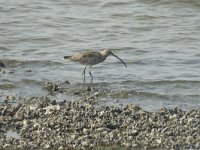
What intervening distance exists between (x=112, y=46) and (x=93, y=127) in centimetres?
822

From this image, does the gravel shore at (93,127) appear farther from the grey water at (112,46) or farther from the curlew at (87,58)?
the curlew at (87,58)

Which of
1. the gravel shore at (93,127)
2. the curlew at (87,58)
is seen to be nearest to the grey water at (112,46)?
the curlew at (87,58)

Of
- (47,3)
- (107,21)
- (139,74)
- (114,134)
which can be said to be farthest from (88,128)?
(47,3)

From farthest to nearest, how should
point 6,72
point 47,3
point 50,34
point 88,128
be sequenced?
point 47,3 < point 50,34 < point 6,72 < point 88,128

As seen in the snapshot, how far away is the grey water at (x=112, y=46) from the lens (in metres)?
14.5

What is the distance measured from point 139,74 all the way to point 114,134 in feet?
17.4

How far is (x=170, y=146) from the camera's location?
1022cm

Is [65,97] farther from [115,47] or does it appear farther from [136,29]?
[136,29]

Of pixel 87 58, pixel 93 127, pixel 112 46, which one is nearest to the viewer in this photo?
pixel 93 127

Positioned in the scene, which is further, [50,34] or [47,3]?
[47,3]

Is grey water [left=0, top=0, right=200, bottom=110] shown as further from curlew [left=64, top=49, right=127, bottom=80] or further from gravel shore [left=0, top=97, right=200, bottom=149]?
gravel shore [left=0, top=97, right=200, bottom=149]

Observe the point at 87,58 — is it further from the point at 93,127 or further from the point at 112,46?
the point at 93,127

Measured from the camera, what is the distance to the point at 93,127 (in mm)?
11016

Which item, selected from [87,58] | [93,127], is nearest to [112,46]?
[87,58]
